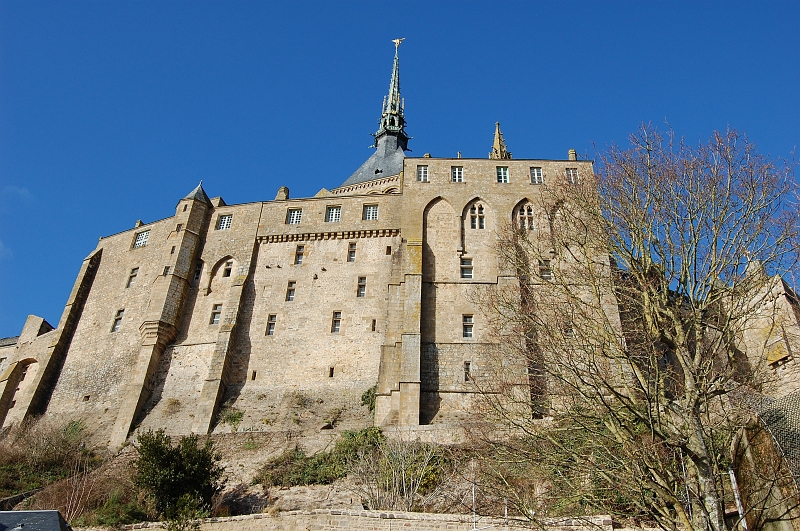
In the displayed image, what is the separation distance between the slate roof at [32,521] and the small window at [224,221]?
2108 cm

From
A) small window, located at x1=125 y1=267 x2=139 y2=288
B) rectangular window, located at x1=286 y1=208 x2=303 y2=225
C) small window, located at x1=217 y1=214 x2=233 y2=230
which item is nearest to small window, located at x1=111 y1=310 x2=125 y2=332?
small window, located at x1=125 y1=267 x2=139 y2=288

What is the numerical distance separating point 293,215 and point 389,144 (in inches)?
1075

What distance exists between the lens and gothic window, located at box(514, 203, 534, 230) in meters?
31.0

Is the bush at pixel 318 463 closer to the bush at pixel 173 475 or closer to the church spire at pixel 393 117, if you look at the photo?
the bush at pixel 173 475

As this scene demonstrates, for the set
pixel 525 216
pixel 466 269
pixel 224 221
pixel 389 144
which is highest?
pixel 389 144

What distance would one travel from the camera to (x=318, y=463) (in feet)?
75.8

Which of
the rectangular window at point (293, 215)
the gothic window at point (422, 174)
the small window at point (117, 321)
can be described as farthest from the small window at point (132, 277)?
the gothic window at point (422, 174)

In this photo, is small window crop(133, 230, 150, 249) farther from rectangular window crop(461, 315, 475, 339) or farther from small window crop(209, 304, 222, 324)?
rectangular window crop(461, 315, 475, 339)

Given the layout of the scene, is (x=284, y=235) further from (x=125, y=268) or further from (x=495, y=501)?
(x=495, y=501)

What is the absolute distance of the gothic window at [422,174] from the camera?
32997 mm

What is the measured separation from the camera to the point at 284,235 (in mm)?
34219

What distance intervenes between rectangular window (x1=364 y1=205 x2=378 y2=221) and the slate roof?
20.8 meters

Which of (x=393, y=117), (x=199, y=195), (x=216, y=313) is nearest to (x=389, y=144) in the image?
(x=393, y=117)

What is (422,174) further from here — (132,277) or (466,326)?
(132,277)
